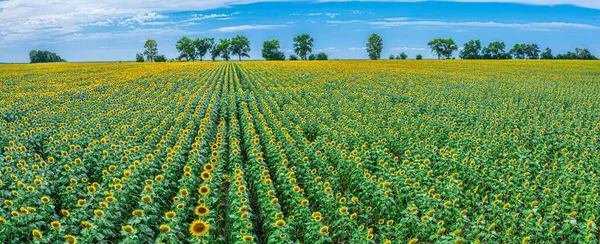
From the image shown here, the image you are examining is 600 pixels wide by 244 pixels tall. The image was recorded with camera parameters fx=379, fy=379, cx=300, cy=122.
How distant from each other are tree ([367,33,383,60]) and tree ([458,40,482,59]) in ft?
67.6

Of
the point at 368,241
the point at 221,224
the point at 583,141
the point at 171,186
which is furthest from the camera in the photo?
the point at 583,141

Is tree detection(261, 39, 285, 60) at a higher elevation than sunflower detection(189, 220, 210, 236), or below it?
higher

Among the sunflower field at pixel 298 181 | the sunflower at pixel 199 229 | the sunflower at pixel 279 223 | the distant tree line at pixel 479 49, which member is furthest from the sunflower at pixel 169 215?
the distant tree line at pixel 479 49

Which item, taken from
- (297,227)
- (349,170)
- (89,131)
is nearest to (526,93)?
(349,170)

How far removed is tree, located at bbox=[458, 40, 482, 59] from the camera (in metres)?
94.8

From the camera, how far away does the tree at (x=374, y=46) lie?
337ft

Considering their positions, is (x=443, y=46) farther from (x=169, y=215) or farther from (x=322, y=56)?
(x=169, y=215)

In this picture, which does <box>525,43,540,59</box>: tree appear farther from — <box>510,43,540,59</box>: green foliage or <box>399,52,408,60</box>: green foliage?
<box>399,52,408,60</box>: green foliage

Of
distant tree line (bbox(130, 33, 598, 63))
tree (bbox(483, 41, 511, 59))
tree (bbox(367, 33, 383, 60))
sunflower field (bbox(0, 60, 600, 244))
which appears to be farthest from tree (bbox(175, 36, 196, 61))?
sunflower field (bbox(0, 60, 600, 244))

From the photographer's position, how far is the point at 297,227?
20.2 feet

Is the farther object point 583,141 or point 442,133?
point 442,133

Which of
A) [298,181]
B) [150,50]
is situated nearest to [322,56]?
[150,50]

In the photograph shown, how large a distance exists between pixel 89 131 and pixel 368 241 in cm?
897

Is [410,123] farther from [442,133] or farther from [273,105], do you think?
[273,105]
